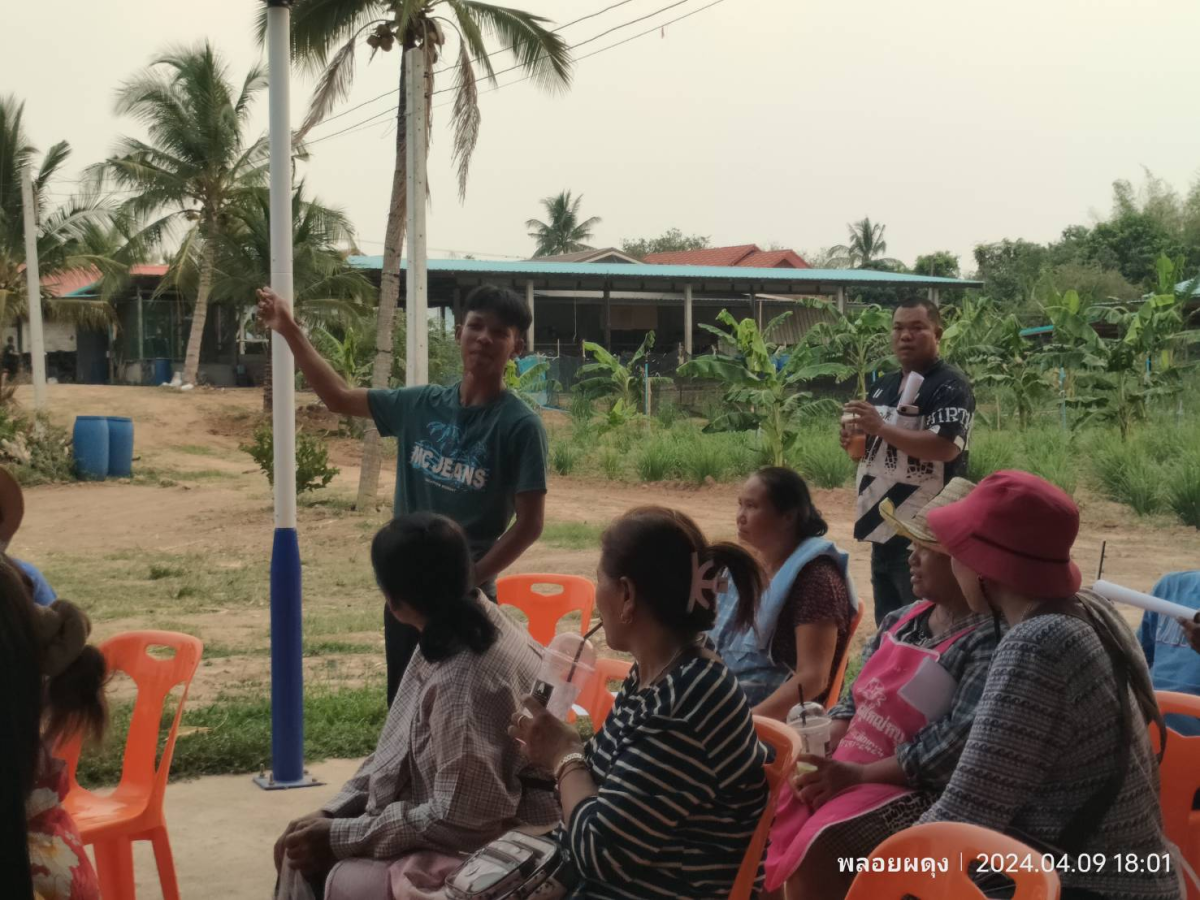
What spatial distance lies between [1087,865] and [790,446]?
14.7 metres

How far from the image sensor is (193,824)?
4344 millimetres

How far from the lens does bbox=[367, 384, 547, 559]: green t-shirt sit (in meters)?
3.62

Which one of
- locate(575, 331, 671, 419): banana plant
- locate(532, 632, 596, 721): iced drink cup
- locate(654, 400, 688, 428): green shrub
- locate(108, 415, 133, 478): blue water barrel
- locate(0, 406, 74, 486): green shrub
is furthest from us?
locate(654, 400, 688, 428): green shrub

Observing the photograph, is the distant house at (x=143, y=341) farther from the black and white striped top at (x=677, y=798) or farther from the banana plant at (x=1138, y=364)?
the black and white striped top at (x=677, y=798)

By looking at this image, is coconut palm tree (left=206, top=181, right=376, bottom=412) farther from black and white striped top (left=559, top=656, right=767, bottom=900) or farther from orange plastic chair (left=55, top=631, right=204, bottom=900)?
black and white striped top (left=559, top=656, right=767, bottom=900)

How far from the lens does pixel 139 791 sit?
337cm

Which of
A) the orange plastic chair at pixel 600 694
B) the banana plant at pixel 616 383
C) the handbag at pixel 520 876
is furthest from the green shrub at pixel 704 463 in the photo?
the handbag at pixel 520 876

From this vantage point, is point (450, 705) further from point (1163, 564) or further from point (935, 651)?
point (1163, 564)

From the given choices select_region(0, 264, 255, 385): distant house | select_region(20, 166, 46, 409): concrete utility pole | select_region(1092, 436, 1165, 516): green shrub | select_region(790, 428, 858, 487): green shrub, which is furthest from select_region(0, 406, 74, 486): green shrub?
select_region(1092, 436, 1165, 516): green shrub

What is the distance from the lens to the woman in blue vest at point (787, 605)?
3400 mm

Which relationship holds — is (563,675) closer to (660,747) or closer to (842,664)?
(660,747)

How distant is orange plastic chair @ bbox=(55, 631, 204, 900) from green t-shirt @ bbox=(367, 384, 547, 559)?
78 centimetres

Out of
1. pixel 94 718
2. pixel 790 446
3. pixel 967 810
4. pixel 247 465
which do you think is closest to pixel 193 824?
pixel 94 718

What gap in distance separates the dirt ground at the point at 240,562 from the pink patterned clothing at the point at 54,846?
1.56 meters
